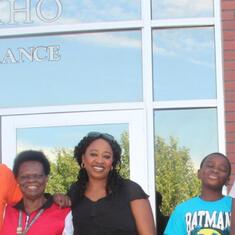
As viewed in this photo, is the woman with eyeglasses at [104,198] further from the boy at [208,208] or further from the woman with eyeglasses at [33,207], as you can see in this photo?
the boy at [208,208]

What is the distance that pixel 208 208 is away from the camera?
4328 millimetres

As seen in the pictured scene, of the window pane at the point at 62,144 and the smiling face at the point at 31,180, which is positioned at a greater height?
the window pane at the point at 62,144

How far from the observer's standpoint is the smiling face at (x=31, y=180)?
13.7 ft

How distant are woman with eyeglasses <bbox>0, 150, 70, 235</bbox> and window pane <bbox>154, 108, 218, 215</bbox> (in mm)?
2131

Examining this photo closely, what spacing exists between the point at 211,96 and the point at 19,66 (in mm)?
1794

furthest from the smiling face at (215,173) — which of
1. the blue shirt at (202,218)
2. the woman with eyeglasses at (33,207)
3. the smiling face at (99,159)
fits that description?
the woman with eyeglasses at (33,207)

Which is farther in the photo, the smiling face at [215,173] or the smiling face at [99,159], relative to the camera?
the smiling face at [215,173]

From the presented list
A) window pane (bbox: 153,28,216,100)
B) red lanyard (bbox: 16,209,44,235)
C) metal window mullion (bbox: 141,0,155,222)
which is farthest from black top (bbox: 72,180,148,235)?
window pane (bbox: 153,28,216,100)

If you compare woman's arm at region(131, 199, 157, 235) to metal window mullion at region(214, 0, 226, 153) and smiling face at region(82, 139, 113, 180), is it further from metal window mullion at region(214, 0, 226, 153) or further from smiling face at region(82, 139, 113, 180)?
metal window mullion at region(214, 0, 226, 153)

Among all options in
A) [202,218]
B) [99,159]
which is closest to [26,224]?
[99,159]

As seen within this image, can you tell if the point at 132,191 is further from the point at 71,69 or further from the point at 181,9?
the point at 181,9

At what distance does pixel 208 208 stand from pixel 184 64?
230cm

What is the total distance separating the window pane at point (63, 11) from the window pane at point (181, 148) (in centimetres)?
101

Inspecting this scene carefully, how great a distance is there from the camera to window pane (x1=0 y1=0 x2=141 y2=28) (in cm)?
649
